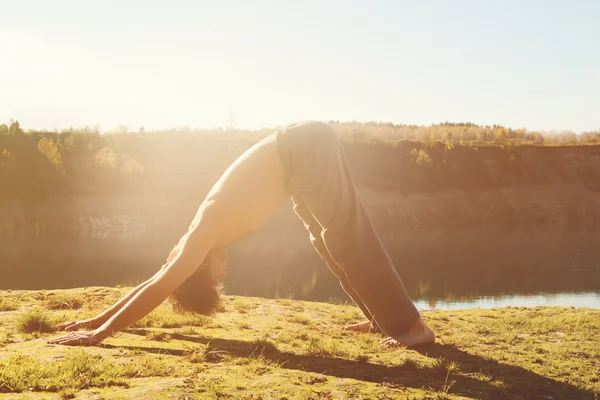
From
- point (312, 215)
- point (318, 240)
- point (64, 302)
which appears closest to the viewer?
point (312, 215)

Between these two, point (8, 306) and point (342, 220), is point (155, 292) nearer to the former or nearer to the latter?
point (342, 220)

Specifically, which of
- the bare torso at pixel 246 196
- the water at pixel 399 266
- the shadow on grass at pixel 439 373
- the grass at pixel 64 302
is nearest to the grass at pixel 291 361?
the shadow on grass at pixel 439 373

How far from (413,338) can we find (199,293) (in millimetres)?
2213

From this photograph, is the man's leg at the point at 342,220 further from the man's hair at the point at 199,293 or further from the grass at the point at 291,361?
the man's hair at the point at 199,293

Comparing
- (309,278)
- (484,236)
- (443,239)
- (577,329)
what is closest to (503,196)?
(484,236)

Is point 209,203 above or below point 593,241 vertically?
above

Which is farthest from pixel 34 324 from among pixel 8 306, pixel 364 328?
pixel 364 328

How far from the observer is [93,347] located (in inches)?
205

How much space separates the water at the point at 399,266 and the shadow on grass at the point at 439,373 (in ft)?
25.8

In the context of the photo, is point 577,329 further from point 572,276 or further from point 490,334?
point 572,276

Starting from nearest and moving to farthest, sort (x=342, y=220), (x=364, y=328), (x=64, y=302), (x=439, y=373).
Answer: (x=439, y=373) → (x=342, y=220) → (x=364, y=328) → (x=64, y=302)

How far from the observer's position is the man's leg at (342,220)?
5.94 meters

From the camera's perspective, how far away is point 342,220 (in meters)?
5.95

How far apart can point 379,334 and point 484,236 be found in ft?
91.9
